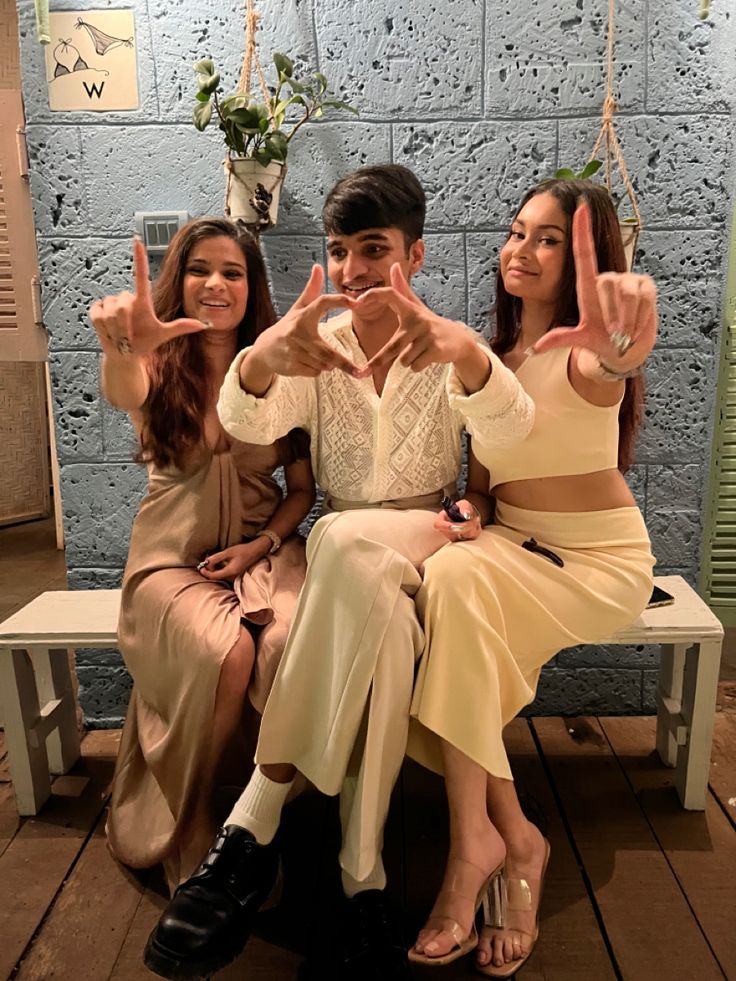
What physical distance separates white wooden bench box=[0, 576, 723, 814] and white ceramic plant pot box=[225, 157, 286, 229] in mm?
1086

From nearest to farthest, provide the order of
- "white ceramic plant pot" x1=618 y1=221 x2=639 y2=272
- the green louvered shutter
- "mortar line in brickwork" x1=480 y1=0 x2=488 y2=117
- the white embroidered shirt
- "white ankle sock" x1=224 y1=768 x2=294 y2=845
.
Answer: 1. "white ankle sock" x1=224 y1=768 x2=294 y2=845
2. the white embroidered shirt
3. "white ceramic plant pot" x1=618 y1=221 x2=639 y2=272
4. "mortar line in brickwork" x1=480 y1=0 x2=488 y2=117
5. the green louvered shutter

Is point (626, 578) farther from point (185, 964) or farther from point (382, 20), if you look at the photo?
point (382, 20)

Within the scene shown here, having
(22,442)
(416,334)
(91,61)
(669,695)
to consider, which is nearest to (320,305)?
(416,334)

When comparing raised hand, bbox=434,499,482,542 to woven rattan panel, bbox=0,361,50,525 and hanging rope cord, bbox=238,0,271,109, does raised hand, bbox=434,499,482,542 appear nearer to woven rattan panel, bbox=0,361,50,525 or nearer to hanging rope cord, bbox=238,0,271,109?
hanging rope cord, bbox=238,0,271,109

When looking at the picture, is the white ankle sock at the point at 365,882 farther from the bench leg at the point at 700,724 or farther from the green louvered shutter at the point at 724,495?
the green louvered shutter at the point at 724,495

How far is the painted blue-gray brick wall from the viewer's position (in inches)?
86.2

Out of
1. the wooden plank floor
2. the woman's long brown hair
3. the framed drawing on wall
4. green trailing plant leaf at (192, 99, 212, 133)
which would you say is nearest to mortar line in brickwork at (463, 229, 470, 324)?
the woman's long brown hair

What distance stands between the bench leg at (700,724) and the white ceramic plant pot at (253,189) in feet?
5.05

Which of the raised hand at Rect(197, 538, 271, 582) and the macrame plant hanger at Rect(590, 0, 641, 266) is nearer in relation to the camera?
the raised hand at Rect(197, 538, 271, 582)

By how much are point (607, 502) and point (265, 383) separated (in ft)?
2.60

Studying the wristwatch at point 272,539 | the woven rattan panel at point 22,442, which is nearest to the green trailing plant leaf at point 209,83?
the wristwatch at point 272,539

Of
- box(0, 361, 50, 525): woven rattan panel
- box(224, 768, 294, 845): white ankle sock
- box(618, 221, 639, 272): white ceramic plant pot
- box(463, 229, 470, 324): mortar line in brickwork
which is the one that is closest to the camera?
box(224, 768, 294, 845): white ankle sock

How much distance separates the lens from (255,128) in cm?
203

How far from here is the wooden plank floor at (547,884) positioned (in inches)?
62.7
